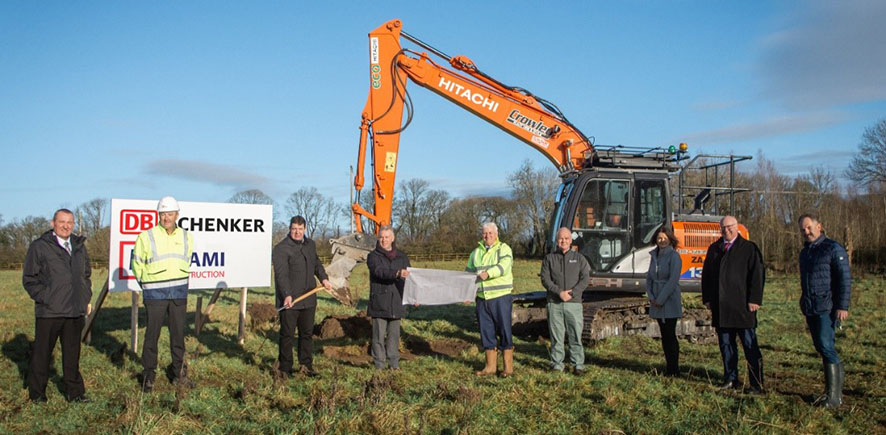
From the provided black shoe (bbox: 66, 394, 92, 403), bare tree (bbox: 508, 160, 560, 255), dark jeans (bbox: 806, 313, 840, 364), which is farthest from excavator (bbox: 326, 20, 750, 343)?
bare tree (bbox: 508, 160, 560, 255)

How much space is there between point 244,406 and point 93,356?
3.70m

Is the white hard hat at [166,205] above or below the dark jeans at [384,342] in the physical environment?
above

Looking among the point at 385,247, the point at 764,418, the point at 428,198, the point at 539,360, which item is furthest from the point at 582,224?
the point at 428,198

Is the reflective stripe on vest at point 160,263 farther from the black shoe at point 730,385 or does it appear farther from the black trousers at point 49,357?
the black shoe at point 730,385

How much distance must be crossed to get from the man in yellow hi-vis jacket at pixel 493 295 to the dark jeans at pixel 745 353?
7.56 ft

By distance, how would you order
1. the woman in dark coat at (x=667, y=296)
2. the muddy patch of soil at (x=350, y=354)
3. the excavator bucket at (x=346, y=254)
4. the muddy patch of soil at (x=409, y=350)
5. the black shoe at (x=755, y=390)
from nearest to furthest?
the black shoe at (x=755, y=390)
the woman in dark coat at (x=667, y=296)
the muddy patch of soil at (x=350, y=354)
the muddy patch of soil at (x=409, y=350)
the excavator bucket at (x=346, y=254)

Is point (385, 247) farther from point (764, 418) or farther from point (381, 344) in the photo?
point (764, 418)

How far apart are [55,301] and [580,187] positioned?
23.6 feet

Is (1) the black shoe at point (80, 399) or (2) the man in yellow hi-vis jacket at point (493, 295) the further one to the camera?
(2) the man in yellow hi-vis jacket at point (493, 295)

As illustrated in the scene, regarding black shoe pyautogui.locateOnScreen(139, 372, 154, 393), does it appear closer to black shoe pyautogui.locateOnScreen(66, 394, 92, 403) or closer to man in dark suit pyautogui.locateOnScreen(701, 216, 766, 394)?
black shoe pyautogui.locateOnScreen(66, 394, 92, 403)

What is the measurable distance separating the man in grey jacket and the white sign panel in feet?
14.7

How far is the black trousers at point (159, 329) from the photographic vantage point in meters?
6.54

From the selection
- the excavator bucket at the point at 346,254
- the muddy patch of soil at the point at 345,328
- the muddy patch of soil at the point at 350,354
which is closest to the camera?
the muddy patch of soil at the point at 350,354

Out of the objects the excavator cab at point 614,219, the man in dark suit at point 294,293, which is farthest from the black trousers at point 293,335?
the excavator cab at point 614,219
